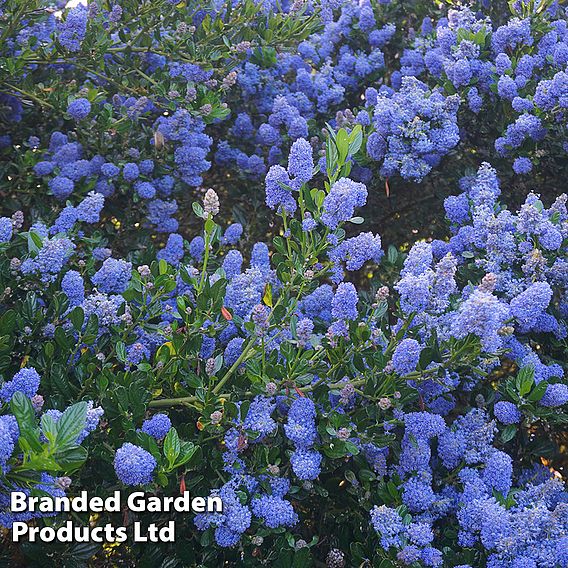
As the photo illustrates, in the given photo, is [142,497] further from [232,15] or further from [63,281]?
[232,15]

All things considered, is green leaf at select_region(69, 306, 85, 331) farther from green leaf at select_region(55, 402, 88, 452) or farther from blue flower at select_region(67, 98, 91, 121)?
blue flower at select_region(67, 98, 91, 121)

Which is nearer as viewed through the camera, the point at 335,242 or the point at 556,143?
the point at 335,242

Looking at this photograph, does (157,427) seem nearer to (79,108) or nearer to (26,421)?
(26,421)

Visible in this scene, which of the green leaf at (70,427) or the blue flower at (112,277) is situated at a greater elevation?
the green leaf at (70,427)

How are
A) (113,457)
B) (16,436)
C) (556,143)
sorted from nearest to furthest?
(16,436), (113,457), (556,143)

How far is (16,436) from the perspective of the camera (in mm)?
1793

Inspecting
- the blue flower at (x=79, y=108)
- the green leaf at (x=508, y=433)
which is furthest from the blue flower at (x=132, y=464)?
the blue flower at (x=79, y=108)

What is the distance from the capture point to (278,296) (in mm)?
2711

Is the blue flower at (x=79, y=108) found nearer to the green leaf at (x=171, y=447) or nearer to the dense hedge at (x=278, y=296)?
the dense hedge at (x=278, y=296)

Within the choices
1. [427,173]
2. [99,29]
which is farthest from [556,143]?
[99,29]

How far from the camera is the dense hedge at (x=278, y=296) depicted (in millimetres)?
2271

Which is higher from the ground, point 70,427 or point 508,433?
point 70,427

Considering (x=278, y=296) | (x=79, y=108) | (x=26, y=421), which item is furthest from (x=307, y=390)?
(x=79, y=108)

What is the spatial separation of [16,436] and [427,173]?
243 cm
